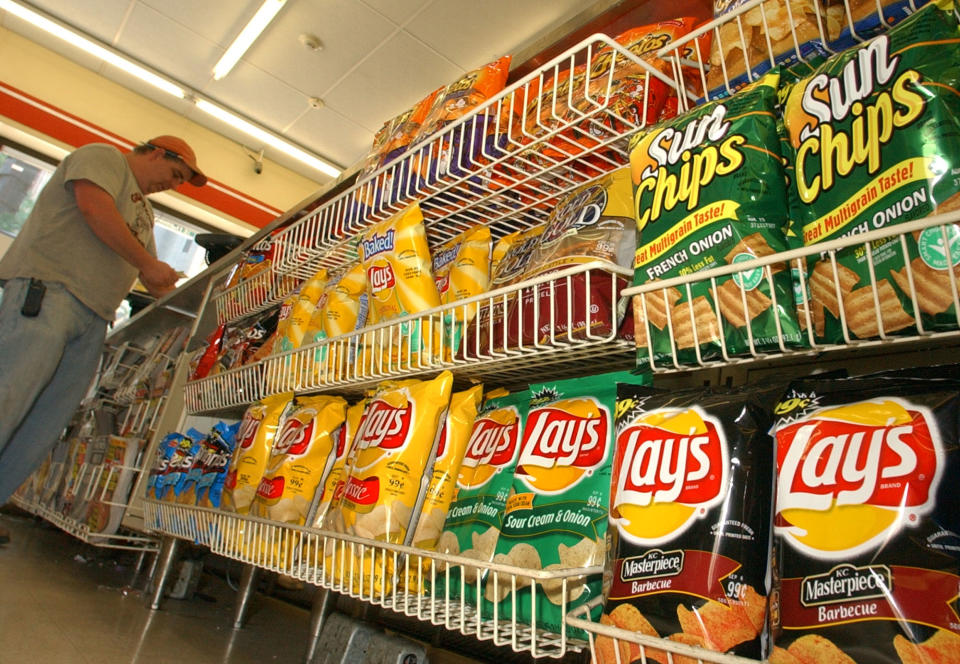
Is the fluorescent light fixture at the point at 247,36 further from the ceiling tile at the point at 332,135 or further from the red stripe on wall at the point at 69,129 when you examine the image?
the red stripe on wall at the point at 69,129

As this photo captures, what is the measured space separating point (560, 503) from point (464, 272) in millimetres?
573

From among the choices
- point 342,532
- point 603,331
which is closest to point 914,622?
point 603,331

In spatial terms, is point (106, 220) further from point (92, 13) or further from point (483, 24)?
point (92, 13)

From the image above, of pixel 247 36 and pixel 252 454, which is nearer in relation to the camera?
pixel 252 454

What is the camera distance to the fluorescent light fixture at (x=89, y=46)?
4.38 meters

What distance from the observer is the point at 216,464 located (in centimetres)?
166

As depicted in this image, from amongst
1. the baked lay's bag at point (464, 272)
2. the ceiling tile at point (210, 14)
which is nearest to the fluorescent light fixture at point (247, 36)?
the ceiling tile at point (210, 14)

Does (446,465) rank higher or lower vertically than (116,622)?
higher

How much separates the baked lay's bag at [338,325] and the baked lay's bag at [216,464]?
42 centimetres

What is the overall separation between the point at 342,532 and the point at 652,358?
26.1 inches

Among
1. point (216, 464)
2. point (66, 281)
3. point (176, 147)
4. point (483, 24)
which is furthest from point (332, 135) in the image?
point (216, 464)

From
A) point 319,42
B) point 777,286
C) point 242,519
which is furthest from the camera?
point 319,42

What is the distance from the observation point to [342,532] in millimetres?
1048

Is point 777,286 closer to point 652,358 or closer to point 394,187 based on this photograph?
point 652,358
